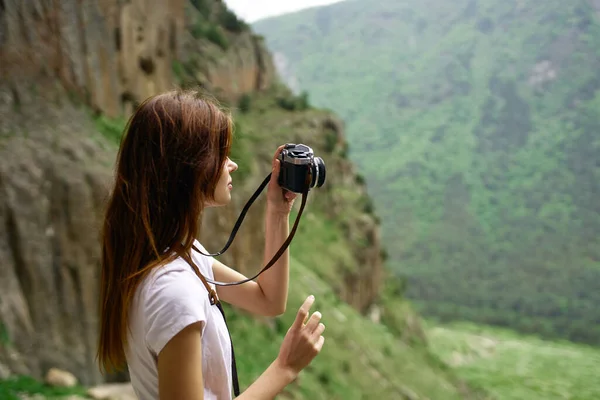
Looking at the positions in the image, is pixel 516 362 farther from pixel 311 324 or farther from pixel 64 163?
pixel 311 324

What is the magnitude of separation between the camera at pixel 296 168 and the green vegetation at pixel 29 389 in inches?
150

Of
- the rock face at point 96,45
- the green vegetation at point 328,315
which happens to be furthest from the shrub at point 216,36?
the rock face at point 96,45

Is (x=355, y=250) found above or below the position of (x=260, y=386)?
below

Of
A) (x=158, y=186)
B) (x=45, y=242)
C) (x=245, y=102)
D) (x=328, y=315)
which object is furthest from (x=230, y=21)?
(x=158, y=186)

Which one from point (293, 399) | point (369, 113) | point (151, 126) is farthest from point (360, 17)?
point (151, 126)

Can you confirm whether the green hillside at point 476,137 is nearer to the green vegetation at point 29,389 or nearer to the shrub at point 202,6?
the shrub at point 202,6

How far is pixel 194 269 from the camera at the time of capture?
168cm

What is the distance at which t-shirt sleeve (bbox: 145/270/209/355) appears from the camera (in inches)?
58.9

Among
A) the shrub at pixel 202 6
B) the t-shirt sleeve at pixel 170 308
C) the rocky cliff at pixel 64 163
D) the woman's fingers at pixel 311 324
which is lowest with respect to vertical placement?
the shrub at pixel 202 6

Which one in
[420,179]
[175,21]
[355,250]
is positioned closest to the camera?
[175,21]

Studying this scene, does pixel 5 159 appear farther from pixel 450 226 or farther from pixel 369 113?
pixel 369 113

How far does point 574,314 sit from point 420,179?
1884 centimetres

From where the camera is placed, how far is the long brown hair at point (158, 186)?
1673 millimetres

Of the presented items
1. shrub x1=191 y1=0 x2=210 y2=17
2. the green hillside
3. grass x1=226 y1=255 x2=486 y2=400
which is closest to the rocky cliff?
grass x1=226 y1=255 x2=486 y2=400
